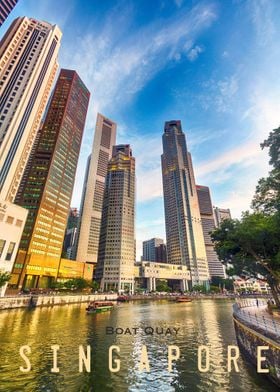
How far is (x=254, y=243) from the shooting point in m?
30.2

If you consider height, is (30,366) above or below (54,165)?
below

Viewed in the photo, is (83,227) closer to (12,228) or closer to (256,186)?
(12,228)

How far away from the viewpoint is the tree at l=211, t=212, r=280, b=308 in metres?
28.4

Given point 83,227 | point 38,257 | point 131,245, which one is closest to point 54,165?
point 38,257

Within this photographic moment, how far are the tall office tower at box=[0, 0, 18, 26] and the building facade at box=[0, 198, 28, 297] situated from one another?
3954 inches

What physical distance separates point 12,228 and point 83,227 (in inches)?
5148

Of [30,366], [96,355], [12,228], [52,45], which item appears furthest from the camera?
[52,45]

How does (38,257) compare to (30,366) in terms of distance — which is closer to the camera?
(30,366)

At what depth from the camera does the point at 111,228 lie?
609 ft

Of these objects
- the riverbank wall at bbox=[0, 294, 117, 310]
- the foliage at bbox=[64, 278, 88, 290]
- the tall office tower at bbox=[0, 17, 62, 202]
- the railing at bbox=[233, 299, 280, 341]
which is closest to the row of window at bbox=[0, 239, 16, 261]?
the riverbank wall at bbox=[0, 294, 117, 310]

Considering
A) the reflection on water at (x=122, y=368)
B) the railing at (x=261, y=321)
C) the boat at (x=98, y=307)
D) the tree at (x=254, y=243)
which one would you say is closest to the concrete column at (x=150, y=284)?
the boat at (x=98, y=307)

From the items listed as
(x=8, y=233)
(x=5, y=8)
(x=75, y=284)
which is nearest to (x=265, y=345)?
(x=8, y=233)

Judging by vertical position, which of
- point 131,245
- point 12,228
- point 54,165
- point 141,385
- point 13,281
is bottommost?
point 141,385

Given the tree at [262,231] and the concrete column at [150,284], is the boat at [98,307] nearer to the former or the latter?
the tree at [262,231]
